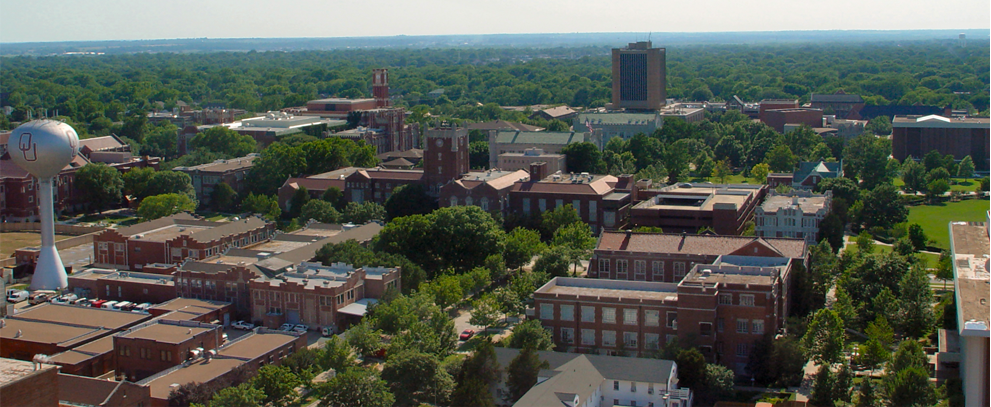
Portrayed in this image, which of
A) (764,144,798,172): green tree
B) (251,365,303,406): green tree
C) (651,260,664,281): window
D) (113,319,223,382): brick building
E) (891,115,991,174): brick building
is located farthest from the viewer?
(891,115,991,174): brick building

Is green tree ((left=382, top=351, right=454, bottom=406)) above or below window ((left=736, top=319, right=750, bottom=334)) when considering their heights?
below

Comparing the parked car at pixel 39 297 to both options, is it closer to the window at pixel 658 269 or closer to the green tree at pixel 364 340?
the green tree at pixel 364 340

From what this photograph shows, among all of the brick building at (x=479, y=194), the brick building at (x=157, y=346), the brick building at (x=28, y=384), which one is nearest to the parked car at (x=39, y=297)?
the brick building at (x=157, y=346)

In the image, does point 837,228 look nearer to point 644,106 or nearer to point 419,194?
point 419,194

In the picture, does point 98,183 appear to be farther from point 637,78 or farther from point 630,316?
point 637,78

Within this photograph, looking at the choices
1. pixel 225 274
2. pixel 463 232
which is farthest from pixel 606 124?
pixel 225 274

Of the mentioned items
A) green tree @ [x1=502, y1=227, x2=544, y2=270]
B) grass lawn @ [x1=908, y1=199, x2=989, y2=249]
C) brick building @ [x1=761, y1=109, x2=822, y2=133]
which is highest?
brick building @ [x1=761, y1=109, x2=822, y2=133]

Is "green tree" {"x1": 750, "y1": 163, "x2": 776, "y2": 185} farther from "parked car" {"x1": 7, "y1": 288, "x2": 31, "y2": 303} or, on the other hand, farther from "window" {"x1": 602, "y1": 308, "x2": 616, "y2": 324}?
"parked car" {"x1": 7, "y1": 288, "x2": 31, "y2": 303}

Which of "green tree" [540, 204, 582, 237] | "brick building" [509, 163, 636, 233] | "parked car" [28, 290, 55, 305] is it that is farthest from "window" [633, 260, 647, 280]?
"parked car" [28, 290, 55, 305]
